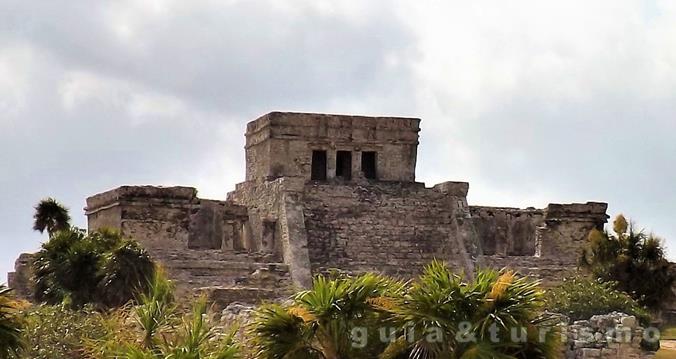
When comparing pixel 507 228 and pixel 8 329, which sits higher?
pixel 507 228

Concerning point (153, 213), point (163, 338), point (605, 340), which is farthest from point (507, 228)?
point (163, 338)

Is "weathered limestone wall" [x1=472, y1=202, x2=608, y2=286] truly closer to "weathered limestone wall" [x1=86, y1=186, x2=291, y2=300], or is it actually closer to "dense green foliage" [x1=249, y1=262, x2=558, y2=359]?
"weathered limestone wall" [x1=86, y1=186, x2=291, y2=300]

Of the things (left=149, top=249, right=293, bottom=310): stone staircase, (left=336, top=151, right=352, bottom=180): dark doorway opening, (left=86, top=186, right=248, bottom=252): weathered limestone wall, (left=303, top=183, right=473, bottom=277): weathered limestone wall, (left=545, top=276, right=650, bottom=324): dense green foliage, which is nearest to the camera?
(left=545, top=276, right=650, bottom=324): dense green foliage

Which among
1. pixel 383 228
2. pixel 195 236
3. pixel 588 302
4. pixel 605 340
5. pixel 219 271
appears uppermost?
pixel 383 228

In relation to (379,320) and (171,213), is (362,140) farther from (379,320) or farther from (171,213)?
(379,320)

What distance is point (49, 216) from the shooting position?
25.7 m

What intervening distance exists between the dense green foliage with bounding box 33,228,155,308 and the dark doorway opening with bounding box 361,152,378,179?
893 centimetres

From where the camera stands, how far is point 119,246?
71.1 feet

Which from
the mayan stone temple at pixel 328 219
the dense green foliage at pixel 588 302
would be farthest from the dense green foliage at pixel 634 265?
the dense green foliage at pixel 588 302

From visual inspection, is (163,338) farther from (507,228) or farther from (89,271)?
(507,228)

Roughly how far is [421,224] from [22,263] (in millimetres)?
7184

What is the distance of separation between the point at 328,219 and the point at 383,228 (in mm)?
1005

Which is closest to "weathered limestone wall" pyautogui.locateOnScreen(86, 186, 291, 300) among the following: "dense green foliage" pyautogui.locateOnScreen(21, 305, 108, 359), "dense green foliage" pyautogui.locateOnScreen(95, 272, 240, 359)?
"dense green foliage" pyautogui.locateOnScreen(21, 305, 108, 359)

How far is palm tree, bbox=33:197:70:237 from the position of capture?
1009 inches
